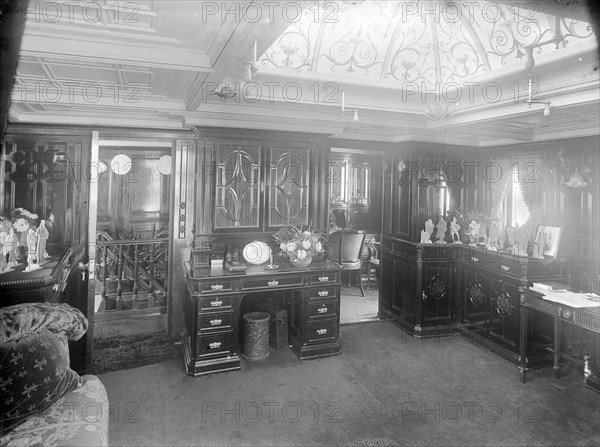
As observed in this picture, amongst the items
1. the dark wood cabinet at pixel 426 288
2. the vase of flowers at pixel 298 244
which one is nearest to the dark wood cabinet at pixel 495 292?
the dark wood cabinet at pixel 426 288

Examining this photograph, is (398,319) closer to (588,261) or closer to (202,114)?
(588,261)

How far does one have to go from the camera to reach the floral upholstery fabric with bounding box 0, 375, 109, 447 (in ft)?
5.36

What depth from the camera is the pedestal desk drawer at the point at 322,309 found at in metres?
4.18

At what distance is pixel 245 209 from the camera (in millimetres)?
4379

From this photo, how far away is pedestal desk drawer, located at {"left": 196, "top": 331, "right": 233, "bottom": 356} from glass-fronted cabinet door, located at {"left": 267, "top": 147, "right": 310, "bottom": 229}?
130cm

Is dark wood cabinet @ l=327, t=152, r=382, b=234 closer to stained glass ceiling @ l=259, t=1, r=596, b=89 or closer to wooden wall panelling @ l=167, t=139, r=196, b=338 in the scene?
wooden wall panelling @ l=167, t=139, r=196, b=338

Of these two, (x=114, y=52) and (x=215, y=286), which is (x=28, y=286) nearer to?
(x=114, y=52)

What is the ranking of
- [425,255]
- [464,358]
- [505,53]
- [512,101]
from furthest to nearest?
[425,255] < [464,358] < [512,101] < [505,53]

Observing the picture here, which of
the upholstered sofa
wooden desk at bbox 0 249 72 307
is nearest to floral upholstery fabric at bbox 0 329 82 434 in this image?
the upholstered sofa

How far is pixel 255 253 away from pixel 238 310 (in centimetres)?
73

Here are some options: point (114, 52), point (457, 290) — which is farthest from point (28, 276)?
point (457, 290)

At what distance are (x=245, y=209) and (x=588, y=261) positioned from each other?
348 centimetres

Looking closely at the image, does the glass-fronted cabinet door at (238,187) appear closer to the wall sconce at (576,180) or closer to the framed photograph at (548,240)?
the framed photograph at (548,240)

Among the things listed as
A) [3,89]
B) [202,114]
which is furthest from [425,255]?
[3,89]
